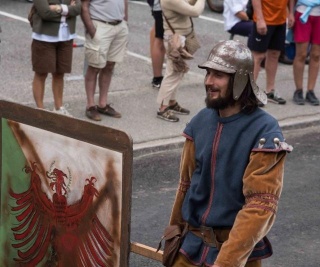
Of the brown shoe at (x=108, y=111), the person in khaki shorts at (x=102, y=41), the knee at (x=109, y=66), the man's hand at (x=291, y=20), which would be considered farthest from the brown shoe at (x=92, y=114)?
the man's hand at (x=291, y=20)

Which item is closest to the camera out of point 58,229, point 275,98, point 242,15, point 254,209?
point 254,209

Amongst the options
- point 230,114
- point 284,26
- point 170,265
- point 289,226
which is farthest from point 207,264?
point 284,26

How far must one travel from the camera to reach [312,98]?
11.3 metres

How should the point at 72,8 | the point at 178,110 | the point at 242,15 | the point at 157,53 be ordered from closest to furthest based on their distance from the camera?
the point at 72,8 → the point at 178,110 → the point at 157,53 → the point at 242,15

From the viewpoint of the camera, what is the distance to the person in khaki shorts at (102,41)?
9531 mm

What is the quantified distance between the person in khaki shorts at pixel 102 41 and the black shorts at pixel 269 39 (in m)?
1.75

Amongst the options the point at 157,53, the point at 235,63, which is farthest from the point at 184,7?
the point at 235,63

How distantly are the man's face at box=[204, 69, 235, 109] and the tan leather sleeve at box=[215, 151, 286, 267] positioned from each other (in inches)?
11.4

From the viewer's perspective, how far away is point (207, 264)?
14.0 feet

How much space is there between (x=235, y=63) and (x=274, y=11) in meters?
6.67

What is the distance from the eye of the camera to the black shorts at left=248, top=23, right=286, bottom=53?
35.3 feet

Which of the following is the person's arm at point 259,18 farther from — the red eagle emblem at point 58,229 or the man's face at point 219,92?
the man's face at point 219,92

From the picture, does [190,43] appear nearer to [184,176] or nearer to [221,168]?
[184,176]

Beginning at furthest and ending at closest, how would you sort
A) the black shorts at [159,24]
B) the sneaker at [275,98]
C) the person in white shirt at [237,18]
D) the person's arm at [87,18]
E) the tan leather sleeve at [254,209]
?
the person in white shirt at [237,18], the sneaker at [275,98], the black shorts at [159,24], the person's arm at [87,18], the tan leather sleeve at [254,209]
